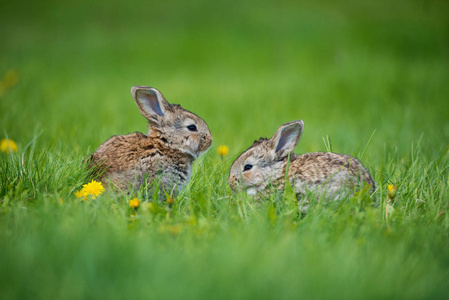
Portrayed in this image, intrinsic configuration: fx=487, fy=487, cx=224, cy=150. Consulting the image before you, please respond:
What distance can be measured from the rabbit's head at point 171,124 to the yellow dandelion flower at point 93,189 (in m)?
0.99

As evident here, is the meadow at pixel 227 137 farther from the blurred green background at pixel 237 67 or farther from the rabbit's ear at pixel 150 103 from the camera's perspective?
the rabbit's ear at pixel 150 103

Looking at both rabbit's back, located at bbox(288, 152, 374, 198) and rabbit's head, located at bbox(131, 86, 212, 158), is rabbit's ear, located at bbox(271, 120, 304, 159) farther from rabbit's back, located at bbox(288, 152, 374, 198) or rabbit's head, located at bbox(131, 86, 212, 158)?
rabbit's head, located at bbox(131, 86, 212, 158)

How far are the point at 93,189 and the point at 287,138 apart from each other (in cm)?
194

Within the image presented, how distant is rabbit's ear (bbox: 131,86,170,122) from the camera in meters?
4.99

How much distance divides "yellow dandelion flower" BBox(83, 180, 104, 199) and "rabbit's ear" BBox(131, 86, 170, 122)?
1.09 metres

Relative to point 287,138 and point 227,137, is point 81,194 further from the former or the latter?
point 227,137

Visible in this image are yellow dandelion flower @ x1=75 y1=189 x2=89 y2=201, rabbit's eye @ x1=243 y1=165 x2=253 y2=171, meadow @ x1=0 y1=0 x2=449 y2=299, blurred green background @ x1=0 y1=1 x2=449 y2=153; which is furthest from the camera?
blurred green background @ x1=0 y1=1 x2=449 y2=153

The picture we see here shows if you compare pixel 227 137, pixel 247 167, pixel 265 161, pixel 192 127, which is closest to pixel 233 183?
pixel 247 167

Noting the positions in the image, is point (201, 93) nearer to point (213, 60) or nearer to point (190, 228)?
point (213, 60)

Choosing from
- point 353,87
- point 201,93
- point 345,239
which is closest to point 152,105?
point 345,239

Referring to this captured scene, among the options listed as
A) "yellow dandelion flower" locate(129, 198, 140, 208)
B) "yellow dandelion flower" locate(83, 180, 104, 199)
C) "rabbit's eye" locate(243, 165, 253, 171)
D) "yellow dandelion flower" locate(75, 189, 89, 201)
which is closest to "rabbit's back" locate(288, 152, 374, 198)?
"rabbit's eye" locate(243, 165, 253, 171)

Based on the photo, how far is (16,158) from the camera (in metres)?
4.73

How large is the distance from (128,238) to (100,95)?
8159mm

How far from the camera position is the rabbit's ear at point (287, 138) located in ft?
15.6
